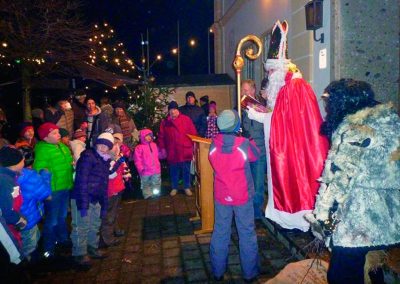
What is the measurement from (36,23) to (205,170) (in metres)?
7.79

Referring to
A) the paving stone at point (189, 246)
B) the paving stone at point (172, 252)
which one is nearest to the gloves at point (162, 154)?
the paving stone at point (189, 246)

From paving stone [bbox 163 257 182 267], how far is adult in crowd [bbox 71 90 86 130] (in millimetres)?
5428

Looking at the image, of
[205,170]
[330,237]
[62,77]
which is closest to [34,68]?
[62,77]

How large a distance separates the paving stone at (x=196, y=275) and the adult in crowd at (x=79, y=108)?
5.90 meters

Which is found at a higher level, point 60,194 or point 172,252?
point 60,194

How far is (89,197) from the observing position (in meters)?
4.65

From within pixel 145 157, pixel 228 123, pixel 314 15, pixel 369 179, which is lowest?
pixel 145 157

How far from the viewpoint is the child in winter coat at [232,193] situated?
161 inches

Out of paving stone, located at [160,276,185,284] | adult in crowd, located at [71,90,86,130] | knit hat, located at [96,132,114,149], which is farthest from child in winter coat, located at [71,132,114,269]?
adult in crowd, located at [71,90,86,130]

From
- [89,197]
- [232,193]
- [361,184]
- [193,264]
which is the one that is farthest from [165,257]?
[361,184]

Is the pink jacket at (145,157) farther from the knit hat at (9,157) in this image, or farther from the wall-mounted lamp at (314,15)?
the wall-mounted lamp at (314,15)

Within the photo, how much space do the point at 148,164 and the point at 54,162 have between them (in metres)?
2.81

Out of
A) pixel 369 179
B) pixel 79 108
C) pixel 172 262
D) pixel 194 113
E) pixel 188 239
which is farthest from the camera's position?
pixel 79 108

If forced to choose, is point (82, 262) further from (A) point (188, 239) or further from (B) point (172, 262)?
(A) point (188, 239)
